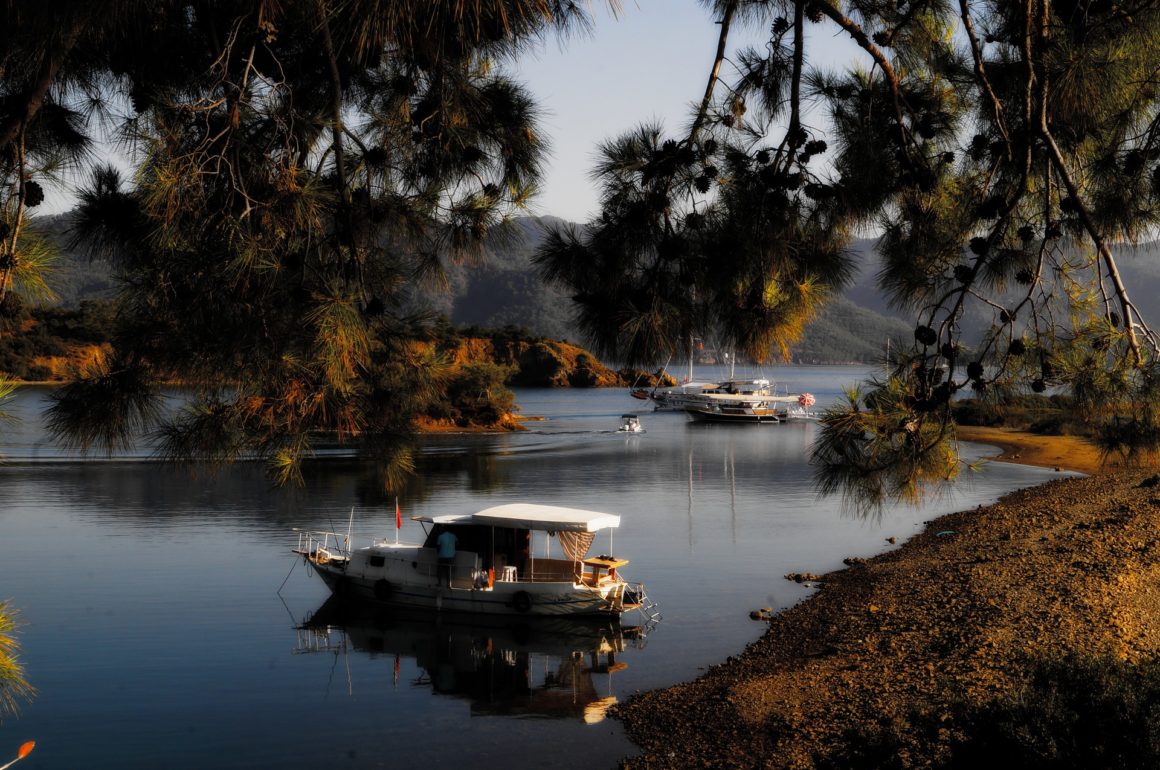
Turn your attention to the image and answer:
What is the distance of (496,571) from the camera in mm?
20094

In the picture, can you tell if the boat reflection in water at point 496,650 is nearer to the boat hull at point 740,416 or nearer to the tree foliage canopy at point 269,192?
the tree foliage canopy at point 269,192

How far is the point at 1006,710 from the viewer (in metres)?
6.79

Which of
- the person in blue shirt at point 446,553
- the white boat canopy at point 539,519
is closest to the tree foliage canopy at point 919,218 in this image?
the white boat canopy at point 539,519

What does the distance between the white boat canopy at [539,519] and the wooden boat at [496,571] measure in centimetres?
2

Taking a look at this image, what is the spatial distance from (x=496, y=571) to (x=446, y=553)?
3.44ft

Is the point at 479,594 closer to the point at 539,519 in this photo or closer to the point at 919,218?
the point at 539,519

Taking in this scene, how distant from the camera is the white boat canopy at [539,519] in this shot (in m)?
19.1

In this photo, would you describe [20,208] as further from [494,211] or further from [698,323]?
[698,323]

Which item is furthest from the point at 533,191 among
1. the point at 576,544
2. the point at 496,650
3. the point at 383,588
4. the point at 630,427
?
the point at 630,427

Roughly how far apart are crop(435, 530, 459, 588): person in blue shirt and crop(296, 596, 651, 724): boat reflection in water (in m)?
0.79

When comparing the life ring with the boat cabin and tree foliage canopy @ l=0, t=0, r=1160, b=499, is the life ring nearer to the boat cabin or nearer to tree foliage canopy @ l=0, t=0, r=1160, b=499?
the boat cabin

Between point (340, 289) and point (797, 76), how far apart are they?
2.88 metres

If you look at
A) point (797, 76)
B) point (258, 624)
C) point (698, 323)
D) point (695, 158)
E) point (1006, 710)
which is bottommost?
point (258, 624)

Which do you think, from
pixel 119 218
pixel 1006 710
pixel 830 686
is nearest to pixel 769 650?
pixel 830 686
